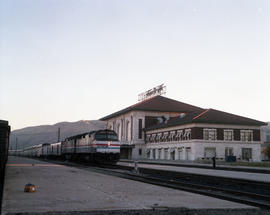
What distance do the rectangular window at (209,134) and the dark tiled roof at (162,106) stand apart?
23877 mm

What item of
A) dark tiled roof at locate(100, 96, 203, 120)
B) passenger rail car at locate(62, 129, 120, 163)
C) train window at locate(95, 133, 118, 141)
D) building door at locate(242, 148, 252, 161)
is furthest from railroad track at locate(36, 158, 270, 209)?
dark tiled roof at locate(100, 96, 203, 120)

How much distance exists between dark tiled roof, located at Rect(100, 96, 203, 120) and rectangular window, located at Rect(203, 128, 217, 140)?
78.3 ft

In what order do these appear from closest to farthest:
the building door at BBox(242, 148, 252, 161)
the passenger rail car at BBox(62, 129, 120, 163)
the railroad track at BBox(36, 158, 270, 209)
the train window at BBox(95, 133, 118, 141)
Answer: the railroad track at BBox(36, 158, 270, 209) < the passenger rail car at BBox(62, 129, 120, 163) < the train window at BBox(95, 133, 118, 141) < the building door at BBox(242, 148, 252, 161)

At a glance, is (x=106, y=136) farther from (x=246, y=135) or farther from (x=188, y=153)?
(x=246, y=135)

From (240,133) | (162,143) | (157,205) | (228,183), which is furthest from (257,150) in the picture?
(157,205)

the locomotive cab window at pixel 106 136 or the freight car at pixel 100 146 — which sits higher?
the locomotive cab window at pixel 106 136

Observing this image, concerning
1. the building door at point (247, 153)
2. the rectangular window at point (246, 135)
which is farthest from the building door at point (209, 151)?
the rectangular window at point (246, 135)

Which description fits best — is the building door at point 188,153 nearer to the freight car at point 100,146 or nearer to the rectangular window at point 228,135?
the rectangular window at point 228,135

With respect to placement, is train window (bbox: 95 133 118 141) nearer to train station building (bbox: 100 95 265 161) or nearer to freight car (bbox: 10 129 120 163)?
freight car (bbox: 10 129 120 163)

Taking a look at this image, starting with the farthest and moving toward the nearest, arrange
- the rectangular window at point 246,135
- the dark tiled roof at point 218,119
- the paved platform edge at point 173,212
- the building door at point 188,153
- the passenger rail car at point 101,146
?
the rectangular window at point 246,135
the building door at point 188,153
the dark tiled roof at point 218,119
the passenger rail car at point 101,146
the paved platform edge at point 173,212

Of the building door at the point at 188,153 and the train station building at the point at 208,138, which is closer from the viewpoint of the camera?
the train station building at the point at 208,138

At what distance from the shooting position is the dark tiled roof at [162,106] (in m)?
78.6

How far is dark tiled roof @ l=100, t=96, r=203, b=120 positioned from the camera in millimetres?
78588

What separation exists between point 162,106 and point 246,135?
26.5 metres
